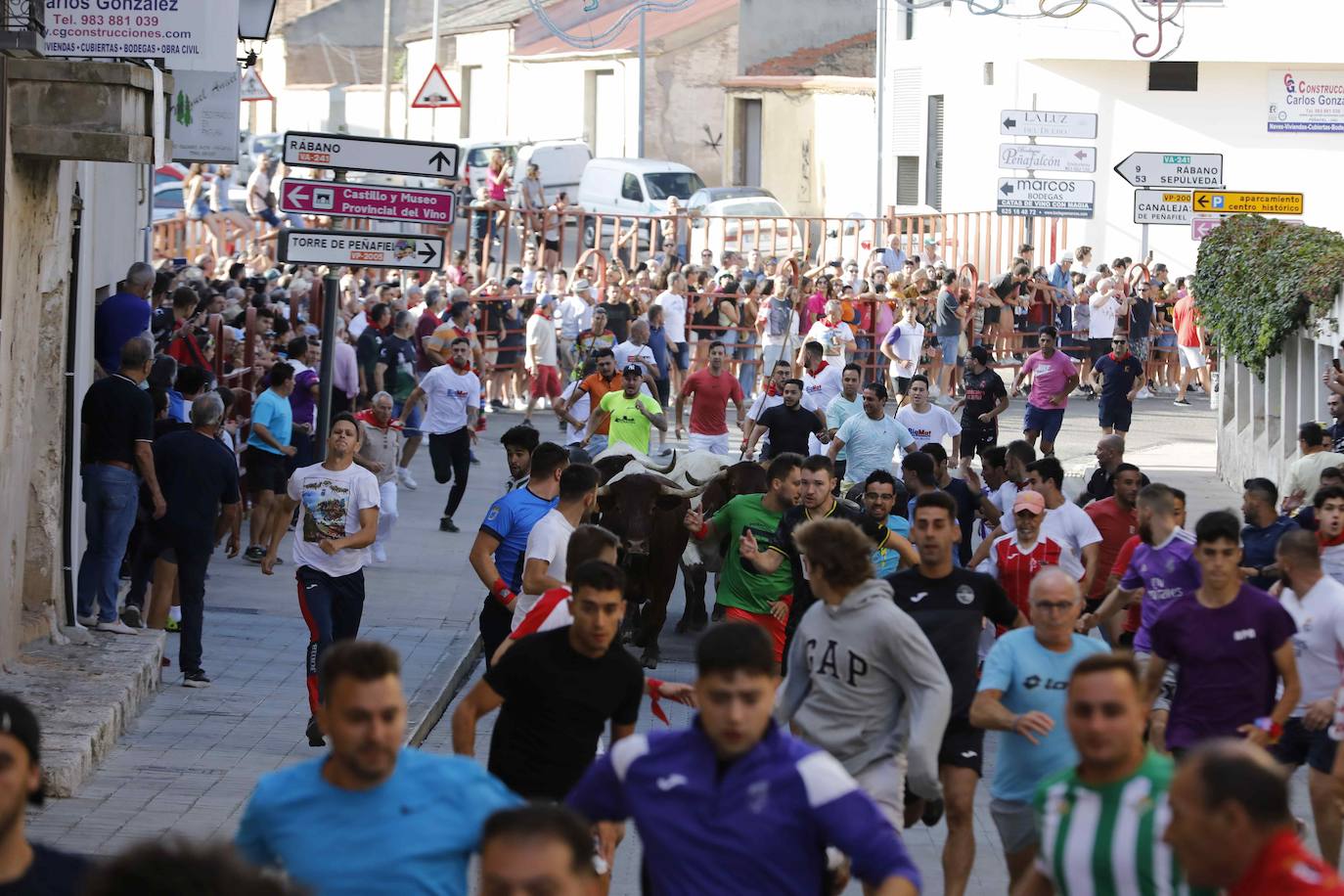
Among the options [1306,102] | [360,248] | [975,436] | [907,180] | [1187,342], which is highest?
[1306,102]

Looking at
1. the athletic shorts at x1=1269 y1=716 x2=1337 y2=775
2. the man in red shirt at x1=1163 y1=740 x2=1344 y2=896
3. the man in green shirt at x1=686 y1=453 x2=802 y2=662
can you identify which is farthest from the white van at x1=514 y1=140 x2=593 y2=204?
the man in red shirt at x1=1163 y1=740 x2=1344 y2=896

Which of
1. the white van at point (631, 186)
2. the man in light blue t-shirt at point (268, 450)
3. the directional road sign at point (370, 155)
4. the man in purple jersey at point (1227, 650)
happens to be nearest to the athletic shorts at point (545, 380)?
the man in light blue t-shirt at point (268, 450)

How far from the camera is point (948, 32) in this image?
41094 millimetres

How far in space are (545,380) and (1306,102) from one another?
1726 centimetres

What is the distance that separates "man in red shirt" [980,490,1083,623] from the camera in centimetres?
1098

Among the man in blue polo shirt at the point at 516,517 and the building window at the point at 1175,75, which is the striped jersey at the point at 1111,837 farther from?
the building window at the point at 1175,75

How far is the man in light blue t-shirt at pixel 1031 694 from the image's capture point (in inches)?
283

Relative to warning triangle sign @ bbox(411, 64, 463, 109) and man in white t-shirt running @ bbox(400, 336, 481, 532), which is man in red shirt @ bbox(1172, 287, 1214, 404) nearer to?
warning triangle sign @ bbox(411, 64, 463, 109)

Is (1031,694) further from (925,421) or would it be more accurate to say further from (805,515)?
(925,421)

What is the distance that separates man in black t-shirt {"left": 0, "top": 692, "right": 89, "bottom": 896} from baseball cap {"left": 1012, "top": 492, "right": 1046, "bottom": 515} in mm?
7288

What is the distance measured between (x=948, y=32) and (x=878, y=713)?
117 feet

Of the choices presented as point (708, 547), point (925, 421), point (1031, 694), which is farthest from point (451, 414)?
point (1031, 694)

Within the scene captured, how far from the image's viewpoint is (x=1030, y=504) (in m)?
11.1

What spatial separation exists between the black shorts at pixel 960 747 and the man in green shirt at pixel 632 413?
29.6 ft
